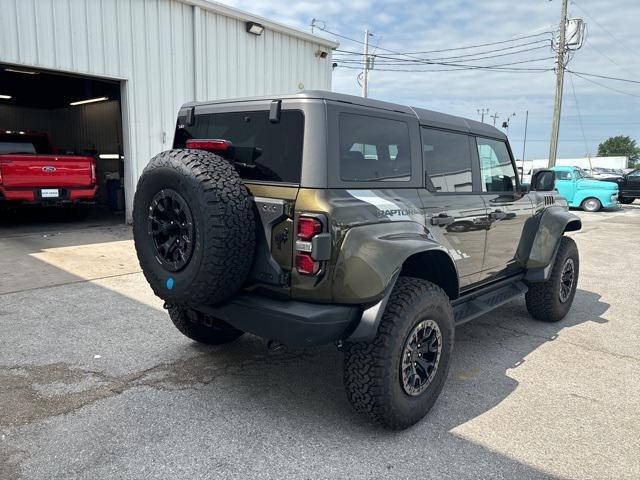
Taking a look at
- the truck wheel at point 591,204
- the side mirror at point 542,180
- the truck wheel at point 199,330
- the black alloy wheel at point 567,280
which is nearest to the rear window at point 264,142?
the truck wheel at point 199,330

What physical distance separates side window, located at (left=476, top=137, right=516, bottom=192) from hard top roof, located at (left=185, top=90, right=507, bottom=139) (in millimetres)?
89

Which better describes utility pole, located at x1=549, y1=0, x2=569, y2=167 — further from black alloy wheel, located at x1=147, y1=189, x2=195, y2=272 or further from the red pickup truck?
black alloy wheel, located at x1=147, y1=189, x2=195, y2=272

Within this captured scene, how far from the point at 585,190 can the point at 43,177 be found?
1747 centimetres

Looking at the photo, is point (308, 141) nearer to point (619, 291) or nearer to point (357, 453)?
point (357, 453)

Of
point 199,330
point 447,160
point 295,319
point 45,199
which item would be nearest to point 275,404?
point 295,319

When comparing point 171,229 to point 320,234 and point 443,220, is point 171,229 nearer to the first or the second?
point 320,234

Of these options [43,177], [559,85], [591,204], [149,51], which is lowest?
[591,204]

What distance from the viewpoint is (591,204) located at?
17.9m

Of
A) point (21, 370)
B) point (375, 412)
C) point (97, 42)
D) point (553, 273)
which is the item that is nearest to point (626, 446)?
point (375, 412)

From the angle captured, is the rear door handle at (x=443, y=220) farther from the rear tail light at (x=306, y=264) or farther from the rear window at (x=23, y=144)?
the rear window at (x=23, y=144)

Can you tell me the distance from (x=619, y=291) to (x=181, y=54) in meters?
9.25

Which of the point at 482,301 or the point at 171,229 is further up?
the point at 171,229

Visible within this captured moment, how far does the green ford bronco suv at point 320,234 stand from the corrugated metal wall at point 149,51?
21.8ft

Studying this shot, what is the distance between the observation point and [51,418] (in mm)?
2863
